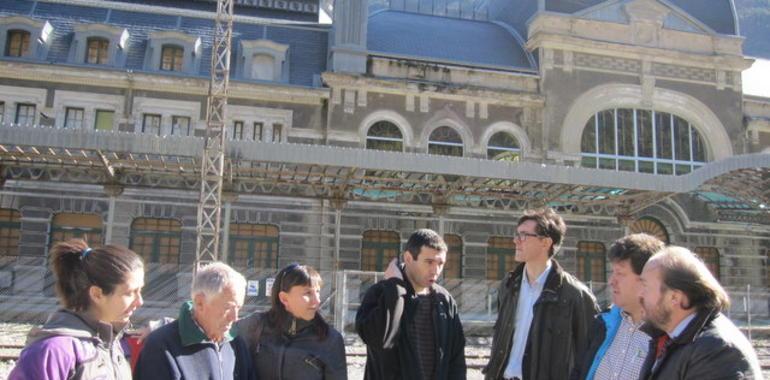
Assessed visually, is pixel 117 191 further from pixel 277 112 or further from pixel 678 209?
pixel 678 209

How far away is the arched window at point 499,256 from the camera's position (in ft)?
66.6

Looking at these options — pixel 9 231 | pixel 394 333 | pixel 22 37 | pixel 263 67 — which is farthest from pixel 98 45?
pixel 394 333

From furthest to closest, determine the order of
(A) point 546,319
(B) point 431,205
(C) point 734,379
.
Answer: (B) point 431,205, (A) point 546,319, (C) point 734,379

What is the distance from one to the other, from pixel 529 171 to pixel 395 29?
9.53 m

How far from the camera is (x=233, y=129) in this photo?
1945 centimetres

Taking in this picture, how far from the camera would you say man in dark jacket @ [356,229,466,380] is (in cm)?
401

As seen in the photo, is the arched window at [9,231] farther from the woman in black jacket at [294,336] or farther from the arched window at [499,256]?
the woman in black jacket at [294,336]

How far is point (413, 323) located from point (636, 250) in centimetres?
147

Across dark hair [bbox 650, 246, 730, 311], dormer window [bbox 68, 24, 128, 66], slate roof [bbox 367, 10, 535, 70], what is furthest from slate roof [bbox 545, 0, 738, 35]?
dark hair [bbox 650, 246, 730, 311]

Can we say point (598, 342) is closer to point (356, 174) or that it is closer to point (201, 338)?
point (201, 338)

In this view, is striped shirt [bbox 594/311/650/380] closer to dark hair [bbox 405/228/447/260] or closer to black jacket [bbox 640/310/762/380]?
black jacket [bbox 640/310/762/380]

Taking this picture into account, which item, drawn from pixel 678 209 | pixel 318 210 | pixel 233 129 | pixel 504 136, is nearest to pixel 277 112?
pixel 233 129

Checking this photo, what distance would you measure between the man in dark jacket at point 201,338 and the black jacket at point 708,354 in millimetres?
2077

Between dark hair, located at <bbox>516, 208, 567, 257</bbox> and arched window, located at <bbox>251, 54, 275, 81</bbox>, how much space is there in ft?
55.1
